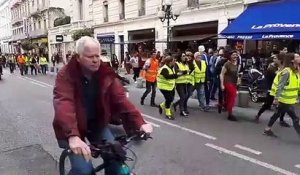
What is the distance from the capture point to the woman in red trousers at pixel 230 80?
28.7 ft

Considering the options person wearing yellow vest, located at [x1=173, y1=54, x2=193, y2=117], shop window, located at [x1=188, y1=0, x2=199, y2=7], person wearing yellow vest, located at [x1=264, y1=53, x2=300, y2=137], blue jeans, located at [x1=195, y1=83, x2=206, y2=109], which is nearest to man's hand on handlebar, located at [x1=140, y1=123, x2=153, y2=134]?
person wearing yellow vest, located at [x1=264, y1=53, x2=300, y2=137]

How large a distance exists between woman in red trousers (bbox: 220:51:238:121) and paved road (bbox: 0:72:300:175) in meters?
0.39

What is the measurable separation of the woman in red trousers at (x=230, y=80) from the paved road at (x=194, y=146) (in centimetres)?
39

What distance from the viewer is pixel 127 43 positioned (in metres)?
26.7

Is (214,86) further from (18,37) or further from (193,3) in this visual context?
(18,37)

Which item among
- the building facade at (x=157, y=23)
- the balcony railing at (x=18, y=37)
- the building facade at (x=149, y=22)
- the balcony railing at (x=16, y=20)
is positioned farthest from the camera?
the balcony railing at (x=16, y=20)

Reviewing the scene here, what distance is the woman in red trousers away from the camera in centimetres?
874

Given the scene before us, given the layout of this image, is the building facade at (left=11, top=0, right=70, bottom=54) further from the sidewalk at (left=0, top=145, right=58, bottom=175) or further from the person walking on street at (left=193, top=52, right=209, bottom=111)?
the sidewalk at (left=0, top=145, right=58, bottom=175)

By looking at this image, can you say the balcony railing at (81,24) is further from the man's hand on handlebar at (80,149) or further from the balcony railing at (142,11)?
the man's hand on handlebar at (80,149)

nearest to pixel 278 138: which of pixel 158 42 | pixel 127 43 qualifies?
pixel 158 42

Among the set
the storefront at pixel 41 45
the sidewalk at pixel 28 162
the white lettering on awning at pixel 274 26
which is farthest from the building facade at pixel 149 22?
the storefront at pixel 41 45

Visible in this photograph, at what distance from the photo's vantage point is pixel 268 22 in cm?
1371

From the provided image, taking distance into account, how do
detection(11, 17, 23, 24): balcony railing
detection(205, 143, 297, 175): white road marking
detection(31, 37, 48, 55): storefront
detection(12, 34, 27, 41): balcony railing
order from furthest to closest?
detection(11, 17, 23, 24): balcony railing → detection(12, 34, 27, 41): balcony railing → detection(31, 37, 48, 55): storefront → detection(205, 143, 297, 175): white road marking

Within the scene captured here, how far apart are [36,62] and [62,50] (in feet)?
42.0
